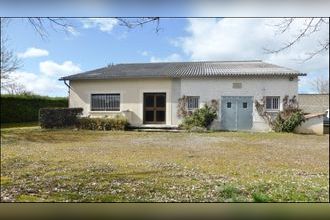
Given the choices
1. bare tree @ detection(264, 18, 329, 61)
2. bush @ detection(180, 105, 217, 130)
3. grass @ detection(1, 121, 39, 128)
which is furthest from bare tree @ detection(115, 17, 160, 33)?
grass @ detection(1, 121, 39, 128)

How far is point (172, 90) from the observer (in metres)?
5.22

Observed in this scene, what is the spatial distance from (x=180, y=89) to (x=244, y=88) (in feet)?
3.40

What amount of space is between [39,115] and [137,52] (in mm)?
2166

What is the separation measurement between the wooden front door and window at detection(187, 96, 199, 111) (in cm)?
42

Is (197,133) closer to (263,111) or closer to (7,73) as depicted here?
(263,111)

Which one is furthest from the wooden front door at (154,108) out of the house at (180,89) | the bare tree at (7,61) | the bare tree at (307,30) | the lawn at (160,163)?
the bare tree at (7,61)

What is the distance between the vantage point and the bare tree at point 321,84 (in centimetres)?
482

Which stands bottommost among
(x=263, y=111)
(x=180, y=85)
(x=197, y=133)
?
(x=197, y=133)

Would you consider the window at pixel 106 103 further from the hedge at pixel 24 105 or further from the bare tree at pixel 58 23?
the bare tree at pixel 58 23

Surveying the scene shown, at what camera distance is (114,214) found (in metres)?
3.63

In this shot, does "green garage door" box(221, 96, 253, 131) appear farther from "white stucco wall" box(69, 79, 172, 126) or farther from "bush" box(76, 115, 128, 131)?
"bush" box(76, 115, 128, 131)

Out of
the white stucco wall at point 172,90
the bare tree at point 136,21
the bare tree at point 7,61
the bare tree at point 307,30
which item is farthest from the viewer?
the bare tree at point 7,61

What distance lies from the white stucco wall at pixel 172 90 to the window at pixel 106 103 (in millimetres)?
70
